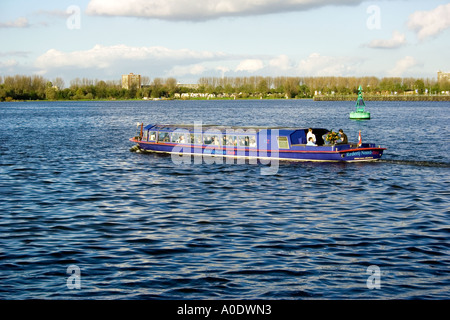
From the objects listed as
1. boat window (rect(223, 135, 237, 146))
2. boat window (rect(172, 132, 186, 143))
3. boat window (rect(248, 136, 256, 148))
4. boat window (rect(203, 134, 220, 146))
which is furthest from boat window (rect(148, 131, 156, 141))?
boat window (rect(248, 136, 256, 148))

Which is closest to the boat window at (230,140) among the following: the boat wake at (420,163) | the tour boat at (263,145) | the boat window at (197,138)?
the tour boat at (263,145)

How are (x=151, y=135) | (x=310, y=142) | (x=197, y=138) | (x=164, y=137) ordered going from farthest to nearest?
1. (x=151, y=135)
2. (x=164, y=137)
3. (x=197, y=138)
4. (x=310, y=142)

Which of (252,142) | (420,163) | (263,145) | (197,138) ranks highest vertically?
(197,138)

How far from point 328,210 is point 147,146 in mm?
31932

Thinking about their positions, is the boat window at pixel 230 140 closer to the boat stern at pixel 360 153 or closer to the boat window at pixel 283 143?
the boat window at pixel 283 143

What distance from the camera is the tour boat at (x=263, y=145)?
1797 inches

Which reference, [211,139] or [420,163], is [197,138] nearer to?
[211,139]

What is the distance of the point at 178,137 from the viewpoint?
53562mm

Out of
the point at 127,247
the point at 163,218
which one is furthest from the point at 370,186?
the point at 127,247

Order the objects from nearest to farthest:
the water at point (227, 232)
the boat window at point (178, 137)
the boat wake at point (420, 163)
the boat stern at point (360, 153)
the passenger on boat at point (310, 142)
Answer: the water at point (227, 232)
the boat wake at point (420, 163)
the boat stern at point (360, 153)
the passenger on boat at point (310, 142)
the boat window at point (178, 137)

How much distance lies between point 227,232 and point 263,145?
83.9 ft

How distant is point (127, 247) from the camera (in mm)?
20859

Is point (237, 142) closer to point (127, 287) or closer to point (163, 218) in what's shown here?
point (163, 218)

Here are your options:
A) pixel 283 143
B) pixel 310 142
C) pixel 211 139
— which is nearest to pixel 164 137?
pixel 211 139
